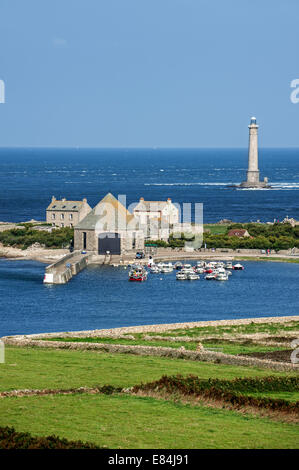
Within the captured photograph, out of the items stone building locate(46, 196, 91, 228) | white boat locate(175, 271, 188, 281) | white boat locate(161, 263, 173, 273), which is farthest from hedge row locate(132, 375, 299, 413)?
stone building locate(46, 196, 91, 228)

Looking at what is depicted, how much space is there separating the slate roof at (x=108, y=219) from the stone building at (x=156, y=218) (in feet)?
13.1

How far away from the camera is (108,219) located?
99250mm

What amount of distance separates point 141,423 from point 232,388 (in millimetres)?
5844

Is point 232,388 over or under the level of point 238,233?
over

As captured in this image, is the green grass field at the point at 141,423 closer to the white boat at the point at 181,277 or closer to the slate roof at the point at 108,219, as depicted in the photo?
the white boat at the point at 181,277

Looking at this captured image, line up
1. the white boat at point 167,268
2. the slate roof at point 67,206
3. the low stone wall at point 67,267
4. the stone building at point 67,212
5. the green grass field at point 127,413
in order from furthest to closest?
the slate roof at point 67,206 < the stone building at point 67,212 < the white boat at point 167,268 < the low stone wall at point 67,267 < the green grass field at point 127,413

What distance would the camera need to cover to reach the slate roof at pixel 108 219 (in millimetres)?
98250

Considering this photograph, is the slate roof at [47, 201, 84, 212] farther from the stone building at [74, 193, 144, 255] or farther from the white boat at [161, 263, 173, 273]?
the white boat at [161, 263, 173, 273]

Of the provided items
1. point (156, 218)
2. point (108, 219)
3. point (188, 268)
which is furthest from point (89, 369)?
point (156, 218)

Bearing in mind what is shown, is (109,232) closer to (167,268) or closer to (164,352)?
(167,268)

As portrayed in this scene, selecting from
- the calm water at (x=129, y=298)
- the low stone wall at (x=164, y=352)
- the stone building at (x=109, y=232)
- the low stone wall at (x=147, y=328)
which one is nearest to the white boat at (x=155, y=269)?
the calm water at (x=129, y=298)

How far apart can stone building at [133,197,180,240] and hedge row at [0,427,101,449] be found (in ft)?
257

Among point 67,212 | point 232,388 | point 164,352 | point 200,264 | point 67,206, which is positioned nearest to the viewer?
point 232,388
